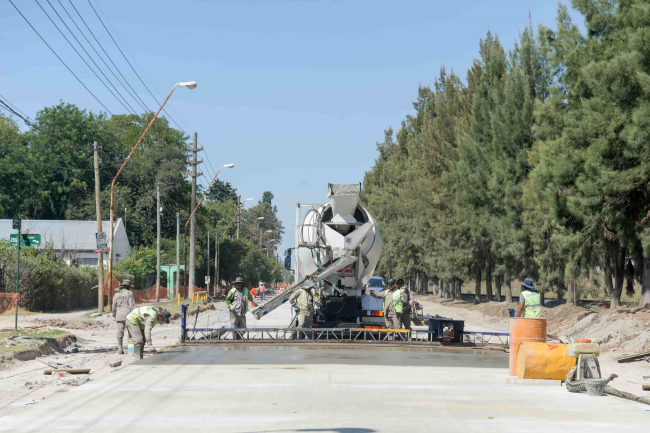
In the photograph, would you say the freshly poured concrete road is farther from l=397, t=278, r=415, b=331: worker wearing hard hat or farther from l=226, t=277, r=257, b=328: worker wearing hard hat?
l=226, t=277, r=257, b=328: worker wearing hard hat

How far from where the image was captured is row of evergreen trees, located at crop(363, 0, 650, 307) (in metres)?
23.7

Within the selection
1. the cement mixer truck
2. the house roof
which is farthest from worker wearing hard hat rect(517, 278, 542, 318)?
the house roof

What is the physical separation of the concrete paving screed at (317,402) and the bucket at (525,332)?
52cm

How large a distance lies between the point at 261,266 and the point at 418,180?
2127 inches

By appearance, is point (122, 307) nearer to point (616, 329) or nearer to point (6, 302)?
point (616, 329)

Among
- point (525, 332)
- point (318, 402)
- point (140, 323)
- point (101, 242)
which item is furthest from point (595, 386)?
point (101, 242)

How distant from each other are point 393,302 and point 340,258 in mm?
1882

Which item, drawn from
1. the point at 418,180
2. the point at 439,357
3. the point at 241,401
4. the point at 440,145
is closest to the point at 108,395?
the point at 241,401

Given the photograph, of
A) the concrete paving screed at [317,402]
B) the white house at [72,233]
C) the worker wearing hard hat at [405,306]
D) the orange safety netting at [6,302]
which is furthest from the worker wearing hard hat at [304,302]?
the white house at [72,233]

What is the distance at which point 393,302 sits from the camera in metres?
21.2

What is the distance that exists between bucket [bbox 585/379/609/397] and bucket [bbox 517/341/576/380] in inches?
38.2

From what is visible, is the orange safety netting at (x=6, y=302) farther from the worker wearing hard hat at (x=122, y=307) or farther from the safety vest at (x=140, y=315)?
the safety vest at (x=140, y=315)

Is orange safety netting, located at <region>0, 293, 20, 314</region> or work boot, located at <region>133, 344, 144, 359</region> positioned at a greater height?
orange safety netting, located at <region>0, 293, 20, 314</region>

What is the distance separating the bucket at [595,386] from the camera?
1154 cm
